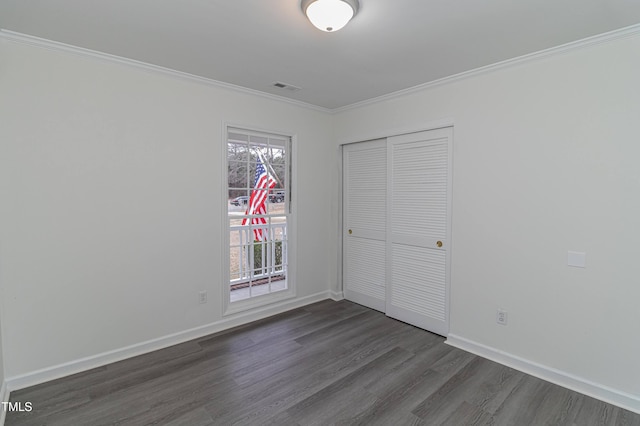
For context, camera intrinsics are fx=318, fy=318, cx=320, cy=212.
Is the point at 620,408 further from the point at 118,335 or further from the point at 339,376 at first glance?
the point at 118,335

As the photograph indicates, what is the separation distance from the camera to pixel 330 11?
1818 mm

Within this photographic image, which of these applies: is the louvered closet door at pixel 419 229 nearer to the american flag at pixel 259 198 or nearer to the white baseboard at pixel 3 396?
the american flag at pixel 259 198

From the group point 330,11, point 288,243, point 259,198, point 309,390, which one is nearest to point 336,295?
point 288,243

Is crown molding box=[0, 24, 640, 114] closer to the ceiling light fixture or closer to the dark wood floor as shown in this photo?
the ceiling light fixture

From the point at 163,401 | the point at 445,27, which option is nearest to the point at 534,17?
the point at 445,27

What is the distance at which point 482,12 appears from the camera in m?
1.98

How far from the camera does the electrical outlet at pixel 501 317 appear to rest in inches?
110

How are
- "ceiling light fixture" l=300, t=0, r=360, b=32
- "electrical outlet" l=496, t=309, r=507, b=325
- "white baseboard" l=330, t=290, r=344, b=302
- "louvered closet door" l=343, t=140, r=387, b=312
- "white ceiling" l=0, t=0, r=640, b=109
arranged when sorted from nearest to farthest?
"ceiling light fixture" l=300, t=0, r=360, b=32 < "white ceiling" l=0, t=0, r=640, b=109 < "electrical outlet" l=496, t=309, r=507, b=325 < "louvered closet door" l=343, t=140, r=387, b=312 < "white baseboard" l=330, t=290, r=344, b=302

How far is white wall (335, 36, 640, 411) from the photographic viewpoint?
87.8 inches

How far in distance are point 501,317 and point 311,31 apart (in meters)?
2.81

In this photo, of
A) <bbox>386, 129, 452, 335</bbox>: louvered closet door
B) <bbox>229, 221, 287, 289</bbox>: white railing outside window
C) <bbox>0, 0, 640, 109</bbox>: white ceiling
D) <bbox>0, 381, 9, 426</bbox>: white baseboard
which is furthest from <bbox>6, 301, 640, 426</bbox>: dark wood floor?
<bbox>0, 0, 640, 109</bbox>: white ceiling

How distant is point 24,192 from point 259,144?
211 centimetres

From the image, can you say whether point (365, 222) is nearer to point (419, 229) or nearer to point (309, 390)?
point (419, 229)

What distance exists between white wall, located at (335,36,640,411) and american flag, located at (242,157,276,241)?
199 cm
